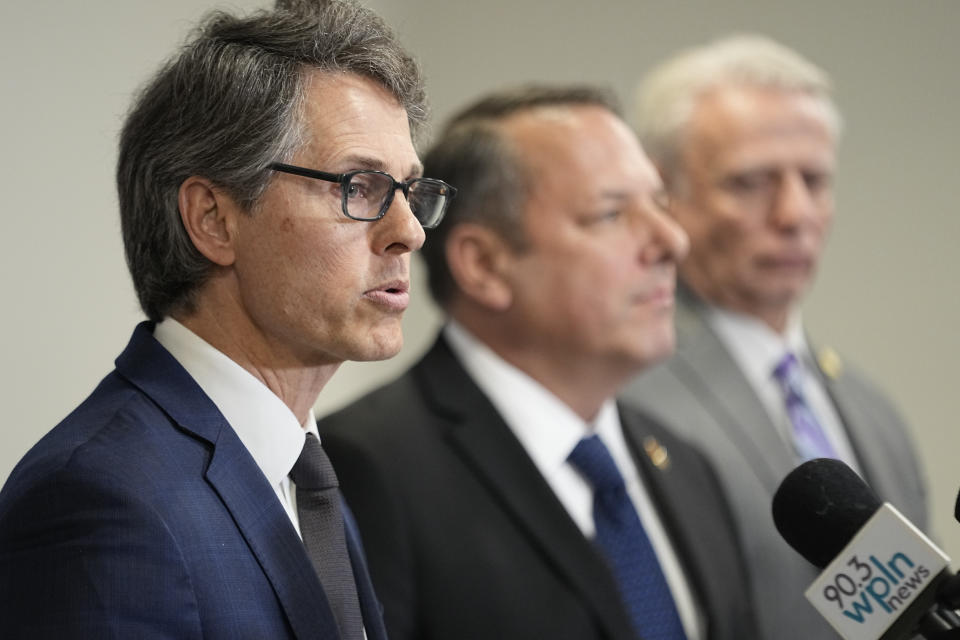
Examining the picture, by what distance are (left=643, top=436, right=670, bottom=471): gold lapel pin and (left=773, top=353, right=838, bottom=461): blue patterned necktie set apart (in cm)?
54

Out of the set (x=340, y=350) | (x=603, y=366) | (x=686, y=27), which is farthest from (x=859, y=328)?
(x=340, y=350)

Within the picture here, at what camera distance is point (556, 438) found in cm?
262

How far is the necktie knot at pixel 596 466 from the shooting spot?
2602 mm

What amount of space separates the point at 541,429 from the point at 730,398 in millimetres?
784

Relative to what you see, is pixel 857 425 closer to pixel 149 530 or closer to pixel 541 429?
pixel 541 429

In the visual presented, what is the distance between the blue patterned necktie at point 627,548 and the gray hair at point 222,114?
1.14 metres

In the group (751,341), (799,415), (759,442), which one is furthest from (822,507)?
(751,341)

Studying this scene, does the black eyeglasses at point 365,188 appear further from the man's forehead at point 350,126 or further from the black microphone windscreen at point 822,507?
the black microphone windscreen at point 822,507

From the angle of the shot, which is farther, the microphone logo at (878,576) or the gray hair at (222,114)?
the gray hair at (222,114)

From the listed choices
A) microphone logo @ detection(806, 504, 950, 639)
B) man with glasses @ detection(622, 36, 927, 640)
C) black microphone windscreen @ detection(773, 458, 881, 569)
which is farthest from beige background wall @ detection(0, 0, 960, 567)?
microphone logo @ detection(806, 504, 950, 639)

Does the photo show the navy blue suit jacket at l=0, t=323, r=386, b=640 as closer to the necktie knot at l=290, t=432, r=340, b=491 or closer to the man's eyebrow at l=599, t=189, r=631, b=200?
the necktie knot at l=290, t=432, r=340, b=491

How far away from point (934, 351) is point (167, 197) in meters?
3.76

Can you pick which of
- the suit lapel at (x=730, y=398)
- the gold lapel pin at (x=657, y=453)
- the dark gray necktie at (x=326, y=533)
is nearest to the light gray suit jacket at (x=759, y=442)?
the suit lapel at (x=730, y=398)

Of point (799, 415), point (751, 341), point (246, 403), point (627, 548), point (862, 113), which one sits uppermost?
point (862, 113)
